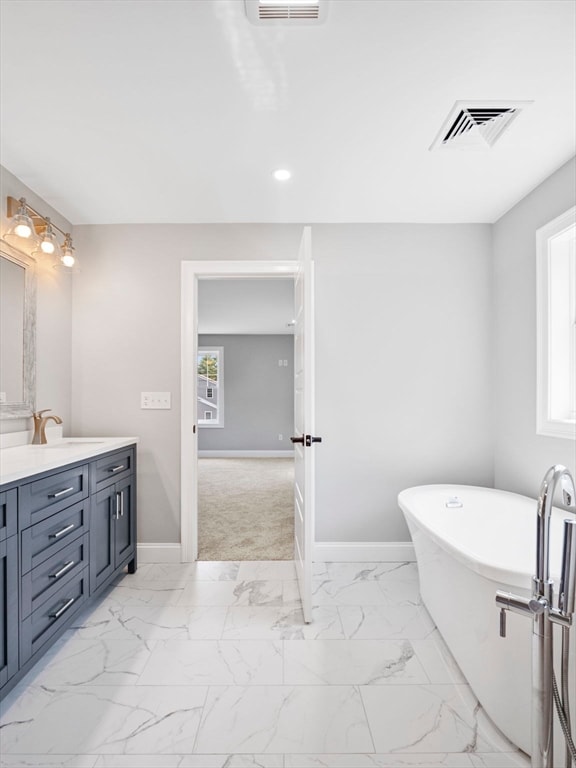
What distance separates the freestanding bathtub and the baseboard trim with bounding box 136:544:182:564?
5.27ft

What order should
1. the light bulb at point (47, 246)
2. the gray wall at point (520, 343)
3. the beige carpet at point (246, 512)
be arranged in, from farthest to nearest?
the beige carpet at point (246, 512)
the light bulb at point (47, 246)
the gray wall at point (520, 343)

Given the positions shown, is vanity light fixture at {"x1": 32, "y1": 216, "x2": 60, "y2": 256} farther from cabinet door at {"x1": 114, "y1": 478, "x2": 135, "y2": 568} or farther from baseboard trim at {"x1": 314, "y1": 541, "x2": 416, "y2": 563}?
baseboard trim at {"x1": 314, "y1": 541, "x2": 416, "y2": 563}

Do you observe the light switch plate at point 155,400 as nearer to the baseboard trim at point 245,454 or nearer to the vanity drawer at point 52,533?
the vanity drawer at point 52,533

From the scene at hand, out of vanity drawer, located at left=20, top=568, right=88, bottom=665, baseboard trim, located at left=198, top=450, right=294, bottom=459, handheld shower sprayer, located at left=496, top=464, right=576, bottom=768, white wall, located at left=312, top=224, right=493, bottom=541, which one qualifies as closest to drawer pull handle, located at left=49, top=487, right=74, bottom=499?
vanity drawer, located at left=20, top=568, right=88, bottom=665

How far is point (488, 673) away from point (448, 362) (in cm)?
198

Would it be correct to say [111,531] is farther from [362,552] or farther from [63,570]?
[362,552]

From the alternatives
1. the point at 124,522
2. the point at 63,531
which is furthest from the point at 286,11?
the point at 124,522

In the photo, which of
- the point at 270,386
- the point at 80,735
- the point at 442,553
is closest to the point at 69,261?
the point at 80,735

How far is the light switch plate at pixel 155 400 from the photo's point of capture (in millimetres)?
3074

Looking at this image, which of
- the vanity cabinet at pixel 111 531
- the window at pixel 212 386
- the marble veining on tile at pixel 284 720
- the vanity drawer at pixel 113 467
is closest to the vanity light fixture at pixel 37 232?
the vanity drawer at pixel 113 467

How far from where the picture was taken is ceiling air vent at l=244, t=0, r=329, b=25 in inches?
53.1

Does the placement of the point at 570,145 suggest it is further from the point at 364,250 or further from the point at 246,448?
the point at 246,448

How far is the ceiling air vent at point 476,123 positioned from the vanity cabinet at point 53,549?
230cm

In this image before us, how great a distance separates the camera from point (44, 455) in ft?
6.72
